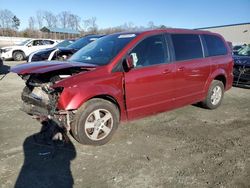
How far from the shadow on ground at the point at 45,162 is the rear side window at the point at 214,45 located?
401cm

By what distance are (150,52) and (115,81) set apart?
1005 millimetres

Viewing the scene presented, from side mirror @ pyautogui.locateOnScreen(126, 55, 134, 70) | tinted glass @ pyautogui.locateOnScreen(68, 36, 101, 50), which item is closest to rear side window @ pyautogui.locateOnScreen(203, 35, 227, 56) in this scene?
side mirror @ pyautogui.locateOnScreen(126, 55, 134, 70)

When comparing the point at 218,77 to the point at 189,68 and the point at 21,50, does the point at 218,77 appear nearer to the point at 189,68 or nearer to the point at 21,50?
the point at 189,68

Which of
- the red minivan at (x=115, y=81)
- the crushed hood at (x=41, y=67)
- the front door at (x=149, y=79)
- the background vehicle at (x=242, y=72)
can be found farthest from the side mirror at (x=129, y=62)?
the background vehicle at (x=242, y=72)

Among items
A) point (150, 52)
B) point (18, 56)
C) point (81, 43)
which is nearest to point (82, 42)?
point (81, 43)

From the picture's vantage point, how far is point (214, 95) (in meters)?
7.21

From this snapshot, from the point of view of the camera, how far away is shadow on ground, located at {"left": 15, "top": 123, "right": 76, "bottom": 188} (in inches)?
144

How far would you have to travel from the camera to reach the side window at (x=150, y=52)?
17.2 ft

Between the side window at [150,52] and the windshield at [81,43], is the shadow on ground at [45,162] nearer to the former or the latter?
the side window at [150,52]

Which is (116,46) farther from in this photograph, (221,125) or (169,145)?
(221,125)

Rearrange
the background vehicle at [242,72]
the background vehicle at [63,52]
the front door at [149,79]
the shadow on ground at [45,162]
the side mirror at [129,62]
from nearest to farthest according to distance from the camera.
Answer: the shadow on ground at [45,162] → the side mirror at [129,62] → the front door at [149,79] → the background vehicle at [242,72] → the background vehicle at [63,52]

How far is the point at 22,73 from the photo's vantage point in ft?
15.2

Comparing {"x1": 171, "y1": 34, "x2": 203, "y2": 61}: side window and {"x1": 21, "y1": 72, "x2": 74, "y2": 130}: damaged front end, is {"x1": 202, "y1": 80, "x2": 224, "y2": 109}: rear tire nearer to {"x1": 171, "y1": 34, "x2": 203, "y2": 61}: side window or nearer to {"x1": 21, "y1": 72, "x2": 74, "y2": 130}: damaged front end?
{"x1": 171, "y1": 34, "x2": 203, "y2": 61}: side window

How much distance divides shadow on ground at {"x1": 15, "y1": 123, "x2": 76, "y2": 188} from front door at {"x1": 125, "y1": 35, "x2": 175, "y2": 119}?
4.53 ft
